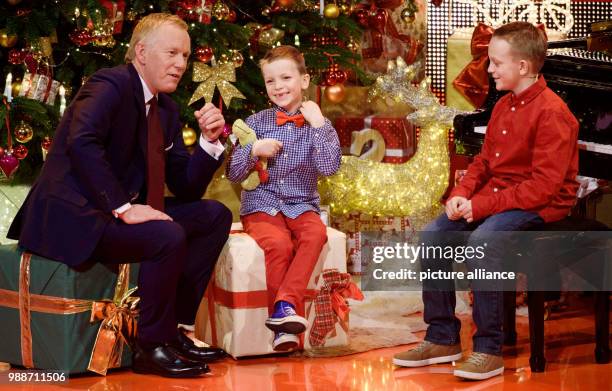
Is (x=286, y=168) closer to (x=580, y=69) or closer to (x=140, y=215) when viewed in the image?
(x=140, y=215)

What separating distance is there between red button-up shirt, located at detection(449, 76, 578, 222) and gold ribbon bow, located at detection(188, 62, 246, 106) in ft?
5.20

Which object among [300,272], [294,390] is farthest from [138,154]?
[294,390]

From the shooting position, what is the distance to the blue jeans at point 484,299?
3893 millimetres

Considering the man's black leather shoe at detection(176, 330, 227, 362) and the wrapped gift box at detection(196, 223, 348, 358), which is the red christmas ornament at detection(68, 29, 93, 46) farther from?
the man's black leather shoe at detection(176, 330, 227, 362)

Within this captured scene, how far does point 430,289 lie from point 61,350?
61.2 inches

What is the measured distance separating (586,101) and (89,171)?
91.1 inches

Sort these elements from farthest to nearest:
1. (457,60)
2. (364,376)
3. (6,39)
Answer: (457,60) < (6,39) < (364,376)

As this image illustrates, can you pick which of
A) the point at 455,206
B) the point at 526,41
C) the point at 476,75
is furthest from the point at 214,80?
the point at 476,75

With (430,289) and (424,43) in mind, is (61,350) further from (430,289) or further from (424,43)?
(424,43)

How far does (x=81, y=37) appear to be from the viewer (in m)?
4.89

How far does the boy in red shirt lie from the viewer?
12.8 ft

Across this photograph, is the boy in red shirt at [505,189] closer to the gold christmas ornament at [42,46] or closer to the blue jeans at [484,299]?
the blue jeans at [484,299]

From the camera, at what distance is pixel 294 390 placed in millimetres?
3756

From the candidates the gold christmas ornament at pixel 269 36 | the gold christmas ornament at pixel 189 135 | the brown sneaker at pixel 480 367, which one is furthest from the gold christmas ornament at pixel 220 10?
the brown sneaker at pixel 480 367
